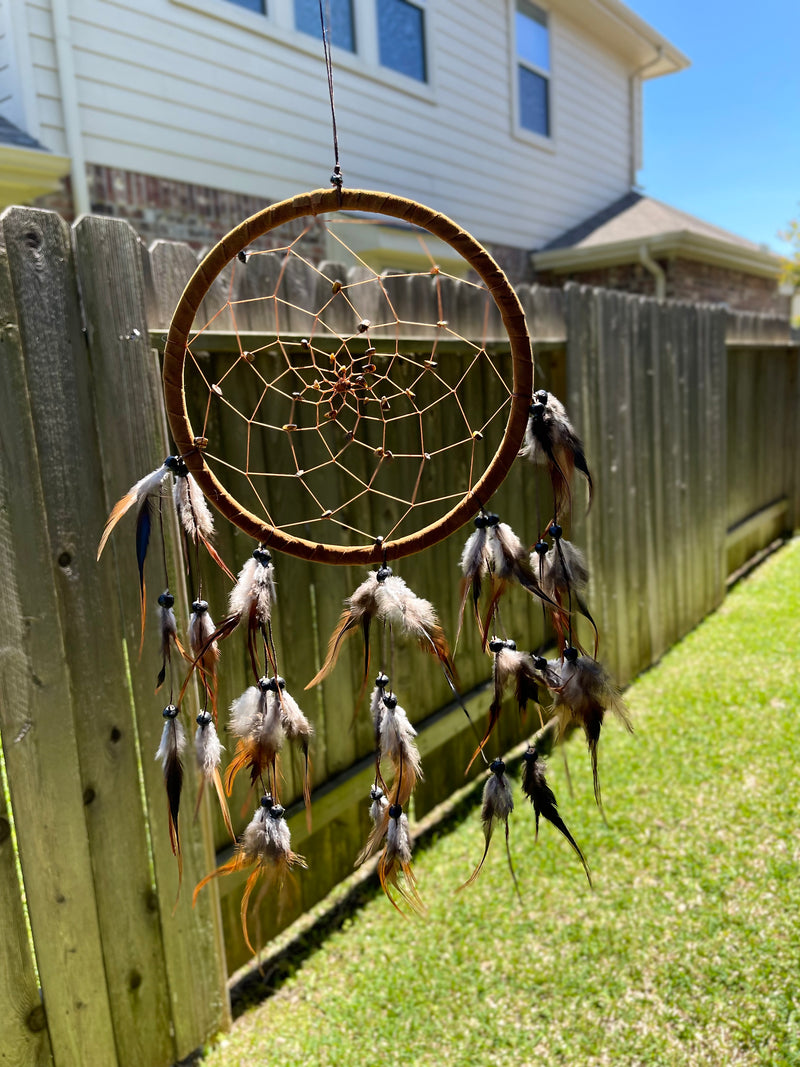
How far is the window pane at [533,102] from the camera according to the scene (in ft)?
27.8

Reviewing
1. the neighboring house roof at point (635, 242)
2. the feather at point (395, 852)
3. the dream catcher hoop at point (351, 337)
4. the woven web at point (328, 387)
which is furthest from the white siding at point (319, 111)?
the feather at point (395, 852)

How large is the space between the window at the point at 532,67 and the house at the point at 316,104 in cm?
2

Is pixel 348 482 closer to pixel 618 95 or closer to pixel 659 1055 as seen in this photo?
pixel 659 1055

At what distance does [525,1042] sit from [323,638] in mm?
1232

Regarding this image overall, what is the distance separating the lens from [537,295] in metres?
3.29

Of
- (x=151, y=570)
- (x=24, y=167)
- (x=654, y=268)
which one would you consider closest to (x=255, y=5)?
(x=24, y=167)

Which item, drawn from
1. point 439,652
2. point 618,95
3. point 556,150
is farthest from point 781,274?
point 439,652

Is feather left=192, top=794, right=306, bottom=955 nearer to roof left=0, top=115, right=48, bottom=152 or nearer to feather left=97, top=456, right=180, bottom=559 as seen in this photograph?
feather left=97, top=456, right=180, bottom=559

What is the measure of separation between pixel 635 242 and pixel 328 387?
7.70 m

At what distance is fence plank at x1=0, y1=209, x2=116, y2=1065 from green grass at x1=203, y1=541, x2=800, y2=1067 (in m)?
0.56

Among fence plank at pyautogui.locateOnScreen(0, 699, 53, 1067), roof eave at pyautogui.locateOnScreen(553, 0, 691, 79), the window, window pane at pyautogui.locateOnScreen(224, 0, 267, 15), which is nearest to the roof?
window pane at pyautogui.locateOnScreen(224, 0, 267, 15)

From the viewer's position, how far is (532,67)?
8539 millimetres

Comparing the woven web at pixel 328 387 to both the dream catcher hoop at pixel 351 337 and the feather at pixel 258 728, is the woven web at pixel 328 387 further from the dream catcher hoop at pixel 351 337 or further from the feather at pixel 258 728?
the feather at pixel 258 728

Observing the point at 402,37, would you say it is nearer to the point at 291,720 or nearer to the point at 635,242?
the point at 635,242
